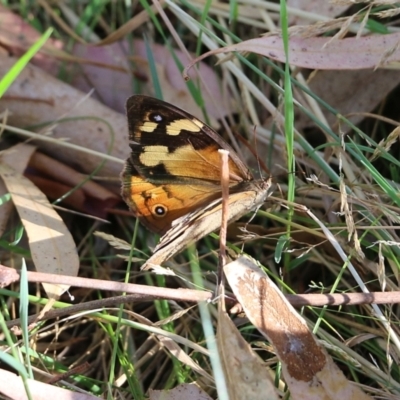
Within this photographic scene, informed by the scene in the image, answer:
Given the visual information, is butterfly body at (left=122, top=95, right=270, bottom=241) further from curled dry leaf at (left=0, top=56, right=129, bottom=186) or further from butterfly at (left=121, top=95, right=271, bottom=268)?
curled dry leaf at (left=0, top=56, right=129, bottom=186)

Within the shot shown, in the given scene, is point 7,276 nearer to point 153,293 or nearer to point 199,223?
point 153,293

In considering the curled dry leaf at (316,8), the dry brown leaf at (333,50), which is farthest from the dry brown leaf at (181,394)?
the curled dry leaf at (316,8)

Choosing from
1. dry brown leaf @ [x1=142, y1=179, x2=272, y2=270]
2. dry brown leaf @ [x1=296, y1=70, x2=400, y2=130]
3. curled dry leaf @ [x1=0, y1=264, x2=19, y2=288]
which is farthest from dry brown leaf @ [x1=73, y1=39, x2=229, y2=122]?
curled dry leaf @ [x1=0, y1=264, x2=19, y2=288]

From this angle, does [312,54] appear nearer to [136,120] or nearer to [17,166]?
[136,120]

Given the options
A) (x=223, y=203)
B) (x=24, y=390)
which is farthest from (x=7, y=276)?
(x=223, y=203)

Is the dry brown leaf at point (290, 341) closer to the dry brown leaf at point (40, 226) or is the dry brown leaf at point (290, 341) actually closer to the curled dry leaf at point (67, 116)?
the dry brown leaf at point (40, 226)

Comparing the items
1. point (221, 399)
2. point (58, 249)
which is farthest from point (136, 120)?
point (221, 399)
